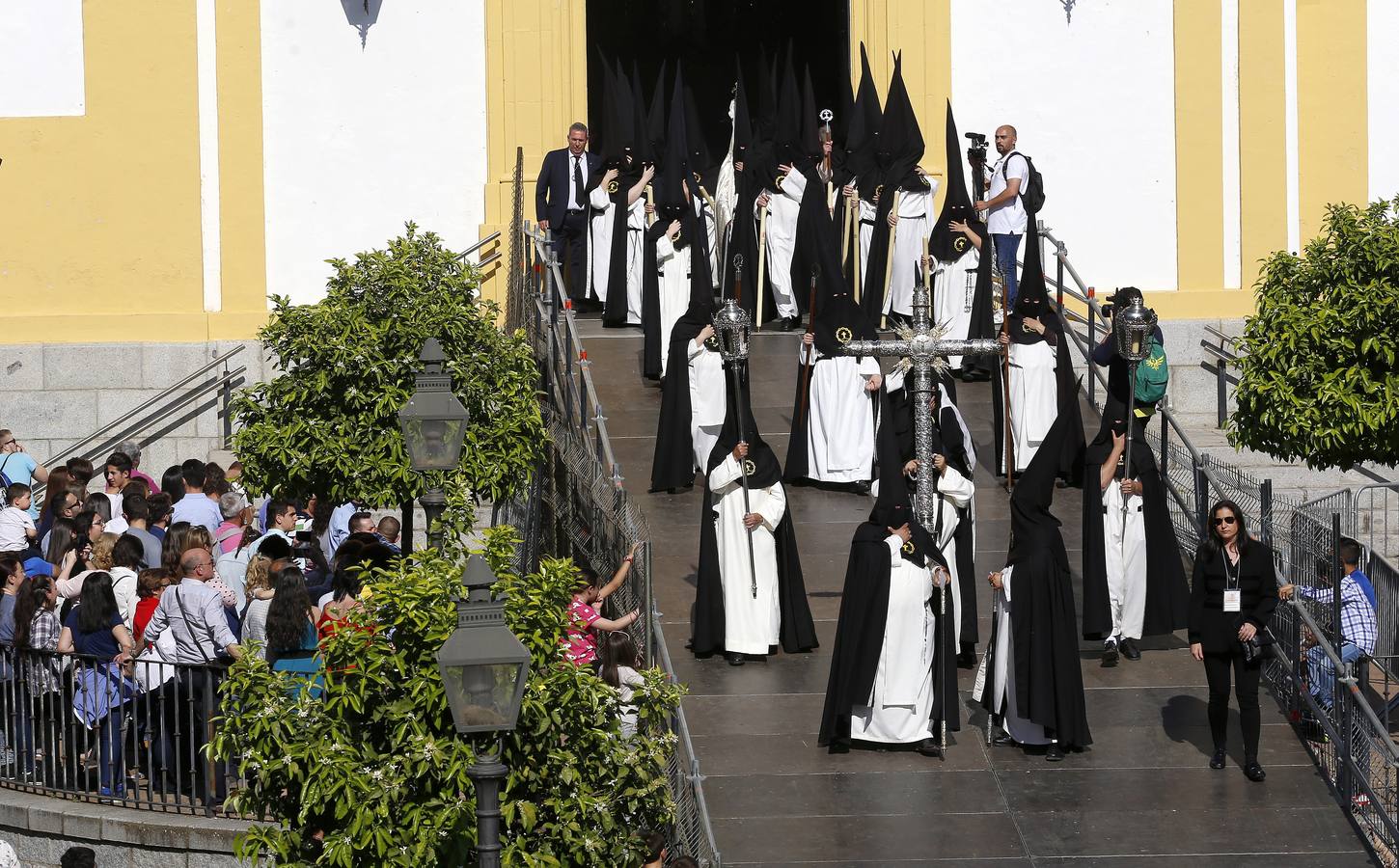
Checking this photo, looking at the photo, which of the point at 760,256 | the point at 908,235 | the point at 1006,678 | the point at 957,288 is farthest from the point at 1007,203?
the point at 1006,678

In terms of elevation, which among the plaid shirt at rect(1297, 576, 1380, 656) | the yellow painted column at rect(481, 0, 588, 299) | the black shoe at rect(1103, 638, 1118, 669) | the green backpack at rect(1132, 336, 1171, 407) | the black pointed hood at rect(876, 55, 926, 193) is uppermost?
the yellow painted column at rect(481, 0, 588, 299)

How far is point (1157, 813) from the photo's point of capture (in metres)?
11.3

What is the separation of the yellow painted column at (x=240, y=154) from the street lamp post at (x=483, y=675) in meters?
13.8

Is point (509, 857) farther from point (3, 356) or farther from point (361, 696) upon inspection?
point (3, 356)

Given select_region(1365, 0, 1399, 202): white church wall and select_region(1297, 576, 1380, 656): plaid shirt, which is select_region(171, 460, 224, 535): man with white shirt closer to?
select_region(1297, 576, 1380, 656): plaid shirt

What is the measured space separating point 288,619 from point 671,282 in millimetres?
7869

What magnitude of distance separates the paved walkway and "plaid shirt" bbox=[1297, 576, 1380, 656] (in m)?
1.01

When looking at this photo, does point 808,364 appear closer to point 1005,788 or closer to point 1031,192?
point 1031,192

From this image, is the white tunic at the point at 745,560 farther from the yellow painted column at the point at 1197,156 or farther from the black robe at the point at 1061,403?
the yellow painted column at the point at 1197,156

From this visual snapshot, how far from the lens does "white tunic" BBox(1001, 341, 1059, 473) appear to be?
16.6 meters

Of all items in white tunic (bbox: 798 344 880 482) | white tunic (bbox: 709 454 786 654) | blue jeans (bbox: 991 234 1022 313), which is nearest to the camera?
white tunic (bbox: 709 454 786 654)

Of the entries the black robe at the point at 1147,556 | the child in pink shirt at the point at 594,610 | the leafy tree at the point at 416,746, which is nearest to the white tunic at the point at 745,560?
the child in pink shirt at the point at 594,610

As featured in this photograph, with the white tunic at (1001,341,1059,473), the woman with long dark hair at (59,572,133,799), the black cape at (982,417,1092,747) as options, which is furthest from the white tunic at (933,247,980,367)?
the woman with long dark hair at (59,572,133,799)

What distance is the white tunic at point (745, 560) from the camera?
43.4 ft
